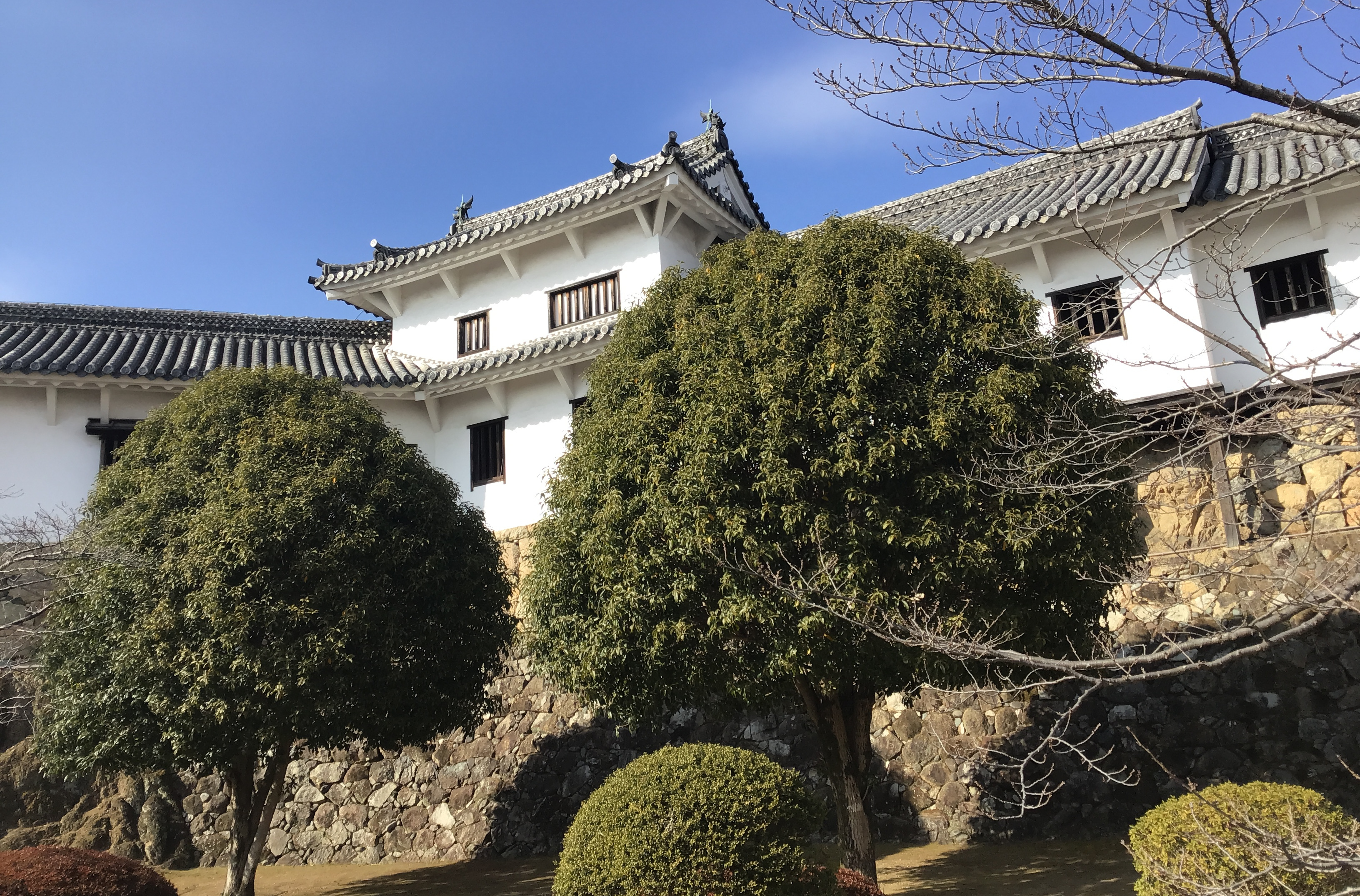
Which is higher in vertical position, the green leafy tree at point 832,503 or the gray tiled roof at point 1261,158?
the gray tiled roof at point 1261,158

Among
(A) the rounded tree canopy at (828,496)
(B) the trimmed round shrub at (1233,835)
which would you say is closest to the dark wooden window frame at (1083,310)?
(A) the rounded tree canopy at (828,496)

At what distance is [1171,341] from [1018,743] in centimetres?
635

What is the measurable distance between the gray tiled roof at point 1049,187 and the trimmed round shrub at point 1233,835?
6745 mm

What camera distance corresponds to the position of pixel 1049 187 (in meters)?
17.3

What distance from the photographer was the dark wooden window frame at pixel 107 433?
17.7m

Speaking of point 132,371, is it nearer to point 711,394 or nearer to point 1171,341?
point 711,394

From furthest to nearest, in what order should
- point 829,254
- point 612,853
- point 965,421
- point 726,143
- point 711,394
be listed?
point 726,143
point 829,254
point 711,394
point 965,421
point 612,853

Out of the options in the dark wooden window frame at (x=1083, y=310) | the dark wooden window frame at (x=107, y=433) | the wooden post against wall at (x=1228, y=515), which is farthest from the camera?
the dark wooden window frame at (x=107, y=433)

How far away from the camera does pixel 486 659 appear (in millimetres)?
12883

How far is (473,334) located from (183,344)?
5859mm

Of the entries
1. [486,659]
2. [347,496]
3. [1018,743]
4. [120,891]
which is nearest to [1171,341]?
[1018,743]

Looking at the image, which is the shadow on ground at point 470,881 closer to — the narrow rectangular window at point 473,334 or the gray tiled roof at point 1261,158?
the narrow rectangular window at point 473,334

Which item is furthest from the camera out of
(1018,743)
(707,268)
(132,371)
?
(132,371)

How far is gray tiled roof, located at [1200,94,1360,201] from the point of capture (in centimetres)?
1417
